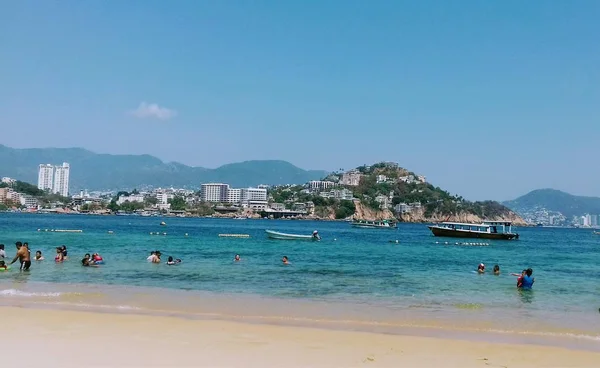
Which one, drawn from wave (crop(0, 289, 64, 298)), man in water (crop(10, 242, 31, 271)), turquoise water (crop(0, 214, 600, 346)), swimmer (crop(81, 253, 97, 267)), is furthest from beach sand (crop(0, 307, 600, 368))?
swimmer (crop(81, 253, 97, 267))

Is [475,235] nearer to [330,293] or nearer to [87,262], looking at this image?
[87,262]

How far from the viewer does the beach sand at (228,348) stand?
1016 cm

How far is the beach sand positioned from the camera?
10.2 meters

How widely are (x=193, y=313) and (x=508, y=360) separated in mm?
8990

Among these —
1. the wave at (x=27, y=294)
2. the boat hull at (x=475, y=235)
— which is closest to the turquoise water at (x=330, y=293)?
the wave at (x=27, y=294)

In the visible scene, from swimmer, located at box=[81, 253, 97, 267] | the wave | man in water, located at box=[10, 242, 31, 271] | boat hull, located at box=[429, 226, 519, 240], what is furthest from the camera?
boat hull, located at box=[429, 226, 519, 240]

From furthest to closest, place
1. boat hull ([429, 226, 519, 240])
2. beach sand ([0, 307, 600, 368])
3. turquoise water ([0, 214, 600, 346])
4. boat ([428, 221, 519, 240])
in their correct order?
boat ([428, 221, 519, 240]), boat hull ([429, 226, 519, 240]), turquoise water ([0, 214, 600, 346]), beach sand ([0, 307, 600, 368])

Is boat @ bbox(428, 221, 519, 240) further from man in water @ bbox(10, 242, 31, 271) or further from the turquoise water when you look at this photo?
man in water @ bbox(10, 242, 31, 271)

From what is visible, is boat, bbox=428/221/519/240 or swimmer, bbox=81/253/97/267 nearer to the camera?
swimmer, bbox=81/253/97/267

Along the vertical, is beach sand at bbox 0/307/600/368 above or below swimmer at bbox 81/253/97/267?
above

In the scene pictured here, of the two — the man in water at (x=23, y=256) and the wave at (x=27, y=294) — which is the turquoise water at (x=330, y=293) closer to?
the wave at (x=27, y=294)

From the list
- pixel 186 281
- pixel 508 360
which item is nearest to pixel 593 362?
pixel 508 360

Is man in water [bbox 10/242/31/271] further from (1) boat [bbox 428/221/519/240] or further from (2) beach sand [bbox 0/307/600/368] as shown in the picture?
(1) boat [bbox 428/221/519/240]

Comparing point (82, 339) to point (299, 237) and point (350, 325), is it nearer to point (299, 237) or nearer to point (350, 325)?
point (350, 325)
